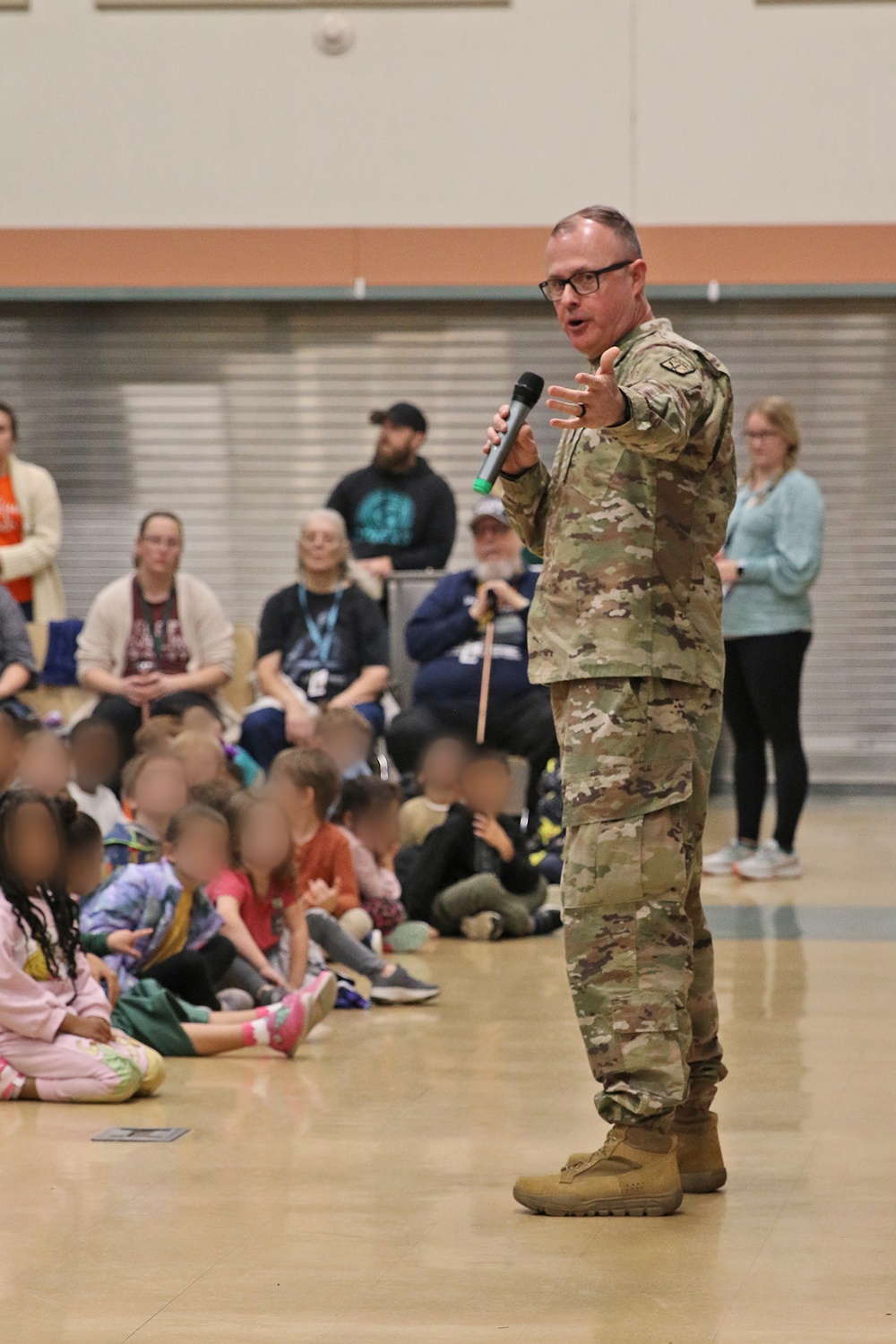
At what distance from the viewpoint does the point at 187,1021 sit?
508 centimetres

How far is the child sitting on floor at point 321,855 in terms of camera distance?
5840mm

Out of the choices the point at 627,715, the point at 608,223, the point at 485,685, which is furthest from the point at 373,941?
the point at 608,223

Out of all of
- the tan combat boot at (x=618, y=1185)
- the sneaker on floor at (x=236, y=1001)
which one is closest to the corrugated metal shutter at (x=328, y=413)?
the sneaker on floor at (x=236, y=1001)

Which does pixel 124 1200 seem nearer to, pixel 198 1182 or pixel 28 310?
pixel 198 1182

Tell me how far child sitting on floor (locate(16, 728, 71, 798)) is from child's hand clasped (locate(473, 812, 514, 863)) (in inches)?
61.4

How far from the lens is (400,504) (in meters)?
9.77

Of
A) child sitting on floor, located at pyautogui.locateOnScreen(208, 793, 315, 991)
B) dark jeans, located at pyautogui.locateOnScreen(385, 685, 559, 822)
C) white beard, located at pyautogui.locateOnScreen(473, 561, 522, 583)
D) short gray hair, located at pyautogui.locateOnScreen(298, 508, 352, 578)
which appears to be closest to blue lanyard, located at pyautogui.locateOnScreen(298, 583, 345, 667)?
short gray hair, located at pyautogui.locateOnScreen(298, 508, 352, 578)

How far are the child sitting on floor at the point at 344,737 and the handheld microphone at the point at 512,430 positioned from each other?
4.12 metres

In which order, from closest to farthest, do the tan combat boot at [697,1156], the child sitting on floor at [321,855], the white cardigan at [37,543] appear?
the tan combat boot at [697,1156], the child sitting on floor at [321,855], the white cardigan at [37,543]

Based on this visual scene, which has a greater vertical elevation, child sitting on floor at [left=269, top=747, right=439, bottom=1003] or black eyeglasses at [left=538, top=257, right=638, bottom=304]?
black eyeglasses at [left=538, top=257, right=638, bottom=304]

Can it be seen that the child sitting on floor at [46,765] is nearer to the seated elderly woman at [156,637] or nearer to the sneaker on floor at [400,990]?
the sneaker on floor at [400,990]

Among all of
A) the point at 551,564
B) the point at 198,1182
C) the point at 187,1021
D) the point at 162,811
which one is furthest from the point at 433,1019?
the point at 551,564

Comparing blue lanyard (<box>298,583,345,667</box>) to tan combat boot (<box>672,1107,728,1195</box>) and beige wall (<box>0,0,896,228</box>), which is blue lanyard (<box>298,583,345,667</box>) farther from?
tan combat boot (<box>672,1107,728,1195</box>)

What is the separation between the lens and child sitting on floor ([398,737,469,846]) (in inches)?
297
